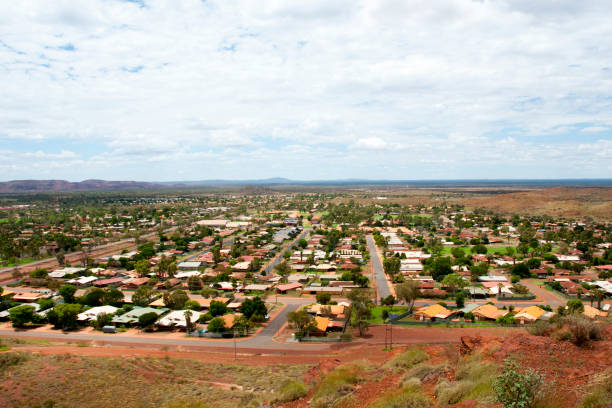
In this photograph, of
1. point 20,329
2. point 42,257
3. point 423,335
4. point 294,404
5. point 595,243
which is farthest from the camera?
point 595,243

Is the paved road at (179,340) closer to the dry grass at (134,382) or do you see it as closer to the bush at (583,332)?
the dry grass at (134,382)

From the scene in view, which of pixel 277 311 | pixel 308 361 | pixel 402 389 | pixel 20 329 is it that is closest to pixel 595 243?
pixel 277 311

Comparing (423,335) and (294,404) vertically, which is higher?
(294,404)

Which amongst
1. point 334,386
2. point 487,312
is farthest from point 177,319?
point 487,312

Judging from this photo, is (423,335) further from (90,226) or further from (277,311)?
(90,226)

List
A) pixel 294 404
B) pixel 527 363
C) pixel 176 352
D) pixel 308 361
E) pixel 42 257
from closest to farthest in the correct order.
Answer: pixel 527 363, pixel 294 404, pixel 308 361, pixel 176 352, pixel 42 257

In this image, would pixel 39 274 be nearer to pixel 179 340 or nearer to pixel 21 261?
pixel 21 261
